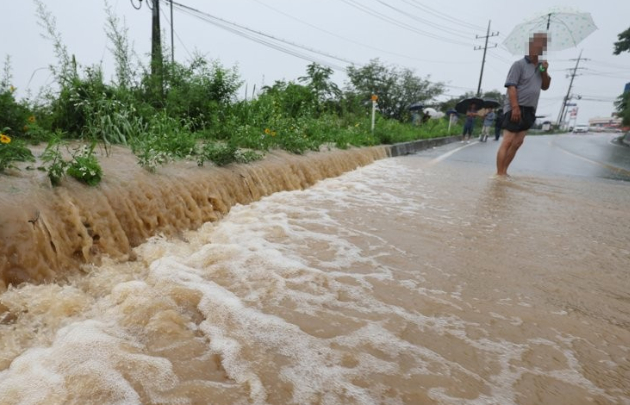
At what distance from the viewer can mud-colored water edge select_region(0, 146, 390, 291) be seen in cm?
191

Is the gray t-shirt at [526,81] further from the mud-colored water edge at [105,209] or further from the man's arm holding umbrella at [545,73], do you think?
the mud-colored water edge at [105,209]

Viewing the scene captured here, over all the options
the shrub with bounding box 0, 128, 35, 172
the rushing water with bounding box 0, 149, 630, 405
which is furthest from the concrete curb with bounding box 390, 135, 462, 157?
the shrub with bounding box 0, 128, 35, 172

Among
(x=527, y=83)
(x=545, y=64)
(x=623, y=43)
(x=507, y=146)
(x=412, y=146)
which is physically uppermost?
(x=623, y=43)

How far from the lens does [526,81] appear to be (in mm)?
A: 5137

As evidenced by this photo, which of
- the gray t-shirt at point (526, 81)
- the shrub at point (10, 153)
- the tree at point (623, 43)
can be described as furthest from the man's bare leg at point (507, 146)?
the tree at point (623, 43)

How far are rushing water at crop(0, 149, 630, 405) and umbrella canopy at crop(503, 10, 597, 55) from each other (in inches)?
169

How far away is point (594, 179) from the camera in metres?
6.36

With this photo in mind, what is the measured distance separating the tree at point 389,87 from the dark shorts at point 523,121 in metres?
18.6

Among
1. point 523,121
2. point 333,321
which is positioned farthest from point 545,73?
point 333,321

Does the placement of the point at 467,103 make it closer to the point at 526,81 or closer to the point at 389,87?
the point at 389,87

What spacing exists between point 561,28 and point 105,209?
7.07m

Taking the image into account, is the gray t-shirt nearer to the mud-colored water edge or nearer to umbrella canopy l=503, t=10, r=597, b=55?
umbrella canopy l=503, t=10, r=597, b=55

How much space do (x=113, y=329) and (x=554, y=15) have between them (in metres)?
7.43

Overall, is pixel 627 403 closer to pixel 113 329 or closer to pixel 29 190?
pixel 113 329
